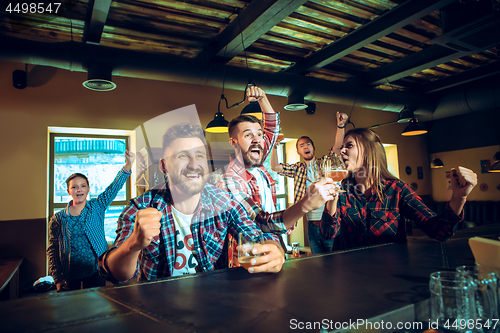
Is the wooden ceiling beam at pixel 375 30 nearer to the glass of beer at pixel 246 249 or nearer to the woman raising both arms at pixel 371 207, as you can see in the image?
the woman raising both arms at pixel 371 207

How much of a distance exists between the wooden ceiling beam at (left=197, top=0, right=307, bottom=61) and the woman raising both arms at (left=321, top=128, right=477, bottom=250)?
1.60 m

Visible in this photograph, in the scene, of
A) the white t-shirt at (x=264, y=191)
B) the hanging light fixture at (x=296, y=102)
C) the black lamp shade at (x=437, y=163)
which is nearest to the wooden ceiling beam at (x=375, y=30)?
the hanging light fixture at (x=296, y=102)

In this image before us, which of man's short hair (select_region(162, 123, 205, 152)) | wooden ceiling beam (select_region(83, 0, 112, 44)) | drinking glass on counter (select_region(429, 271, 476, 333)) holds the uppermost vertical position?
wooden ceiling beam (select_region(83, 0, 112, 44))

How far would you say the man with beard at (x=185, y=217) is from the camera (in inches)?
58.4

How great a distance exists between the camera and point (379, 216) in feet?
6.20

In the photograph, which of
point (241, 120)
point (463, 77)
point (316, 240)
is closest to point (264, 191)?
point (241, 120)

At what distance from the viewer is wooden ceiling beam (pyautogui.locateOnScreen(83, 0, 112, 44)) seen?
9.50 ft

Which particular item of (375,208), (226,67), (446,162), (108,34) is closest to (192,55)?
(226,67)

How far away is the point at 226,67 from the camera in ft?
13.5

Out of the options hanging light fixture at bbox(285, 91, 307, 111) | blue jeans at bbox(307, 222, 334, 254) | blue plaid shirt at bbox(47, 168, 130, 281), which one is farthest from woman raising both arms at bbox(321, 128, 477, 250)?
hanging light fixture at bbox(285, 91, 307, 111)

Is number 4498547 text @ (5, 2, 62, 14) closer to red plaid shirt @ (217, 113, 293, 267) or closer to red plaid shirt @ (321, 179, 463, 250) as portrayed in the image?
red plaid shirt @ (217, 113, 293, 267)

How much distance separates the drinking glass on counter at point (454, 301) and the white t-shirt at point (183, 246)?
1.05 meters

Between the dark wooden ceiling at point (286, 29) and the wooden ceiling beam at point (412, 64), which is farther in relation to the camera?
the wooden ceiling beam at point (412, 64)

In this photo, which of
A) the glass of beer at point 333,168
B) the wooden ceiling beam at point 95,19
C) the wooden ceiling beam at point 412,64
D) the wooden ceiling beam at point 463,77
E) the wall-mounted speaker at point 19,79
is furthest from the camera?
the wooden ceiling beam at point 463,77
